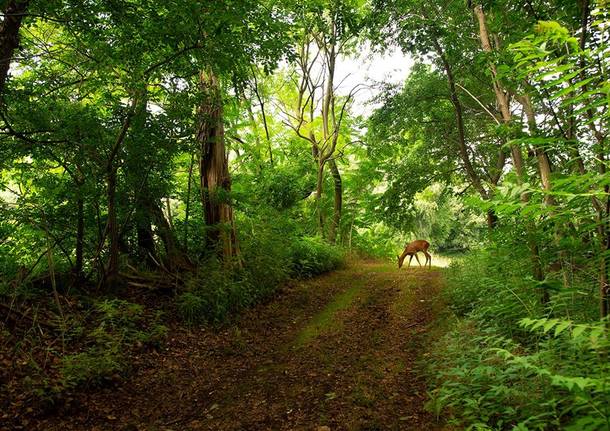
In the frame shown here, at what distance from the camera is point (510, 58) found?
19.0ft

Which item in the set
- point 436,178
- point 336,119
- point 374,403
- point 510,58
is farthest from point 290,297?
point 336,119

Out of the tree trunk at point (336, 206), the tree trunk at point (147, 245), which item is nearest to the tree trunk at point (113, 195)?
the tree trunk at point (147, 245)

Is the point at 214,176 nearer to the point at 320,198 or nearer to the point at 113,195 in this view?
the point at 113,195

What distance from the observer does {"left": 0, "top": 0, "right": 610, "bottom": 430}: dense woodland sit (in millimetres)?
2898

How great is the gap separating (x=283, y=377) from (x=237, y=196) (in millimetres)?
4574

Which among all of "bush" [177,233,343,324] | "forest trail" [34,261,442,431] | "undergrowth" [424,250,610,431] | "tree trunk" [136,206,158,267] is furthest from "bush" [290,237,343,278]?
"undergrowth" [424,250,610,431]

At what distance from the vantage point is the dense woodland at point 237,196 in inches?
114

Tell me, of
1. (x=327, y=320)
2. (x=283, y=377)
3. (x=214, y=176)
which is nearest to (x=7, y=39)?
(x=214, y=176)

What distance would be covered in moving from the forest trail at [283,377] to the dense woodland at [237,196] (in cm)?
30

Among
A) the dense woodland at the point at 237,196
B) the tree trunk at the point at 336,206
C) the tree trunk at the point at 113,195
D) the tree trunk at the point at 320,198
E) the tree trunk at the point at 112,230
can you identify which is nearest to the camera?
the dense woodland at the point at 237,196

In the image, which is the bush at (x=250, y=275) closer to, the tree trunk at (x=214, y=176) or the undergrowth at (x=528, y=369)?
the tree trunk at (x=214, y=176)

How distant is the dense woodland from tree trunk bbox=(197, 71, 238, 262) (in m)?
0.05

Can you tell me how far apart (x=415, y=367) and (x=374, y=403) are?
997mm

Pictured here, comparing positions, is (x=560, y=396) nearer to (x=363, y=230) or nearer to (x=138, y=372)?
(x=138, y=372)
